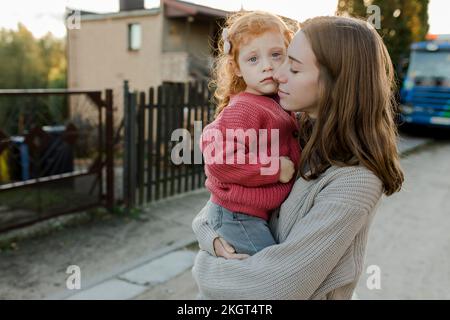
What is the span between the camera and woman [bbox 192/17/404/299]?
133 centimetres

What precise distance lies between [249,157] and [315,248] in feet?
1.25

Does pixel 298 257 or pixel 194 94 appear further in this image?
pixel 194 94

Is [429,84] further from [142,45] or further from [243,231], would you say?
[243,231]

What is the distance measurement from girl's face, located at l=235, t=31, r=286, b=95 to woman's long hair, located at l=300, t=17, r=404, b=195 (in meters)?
0.29

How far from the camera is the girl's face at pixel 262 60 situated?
1.67 m

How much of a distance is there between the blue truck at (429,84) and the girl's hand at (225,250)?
519 inches

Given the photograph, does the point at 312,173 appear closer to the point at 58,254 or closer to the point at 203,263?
the point at 203,263

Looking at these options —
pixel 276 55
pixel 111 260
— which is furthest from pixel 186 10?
pixel 276 55

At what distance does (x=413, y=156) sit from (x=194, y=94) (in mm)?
6518

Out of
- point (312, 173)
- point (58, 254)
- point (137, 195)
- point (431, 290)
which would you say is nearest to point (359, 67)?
point (312, 173)

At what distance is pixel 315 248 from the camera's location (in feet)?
4.33

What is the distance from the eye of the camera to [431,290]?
3.91 m

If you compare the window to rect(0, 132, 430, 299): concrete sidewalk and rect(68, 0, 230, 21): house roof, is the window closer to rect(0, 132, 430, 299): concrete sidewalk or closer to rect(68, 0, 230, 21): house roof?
rect(68, 0, 230, 21): house roof

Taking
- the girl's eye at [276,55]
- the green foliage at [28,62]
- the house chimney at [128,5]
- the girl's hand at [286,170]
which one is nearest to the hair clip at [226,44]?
the girl's eye at [276,55]
